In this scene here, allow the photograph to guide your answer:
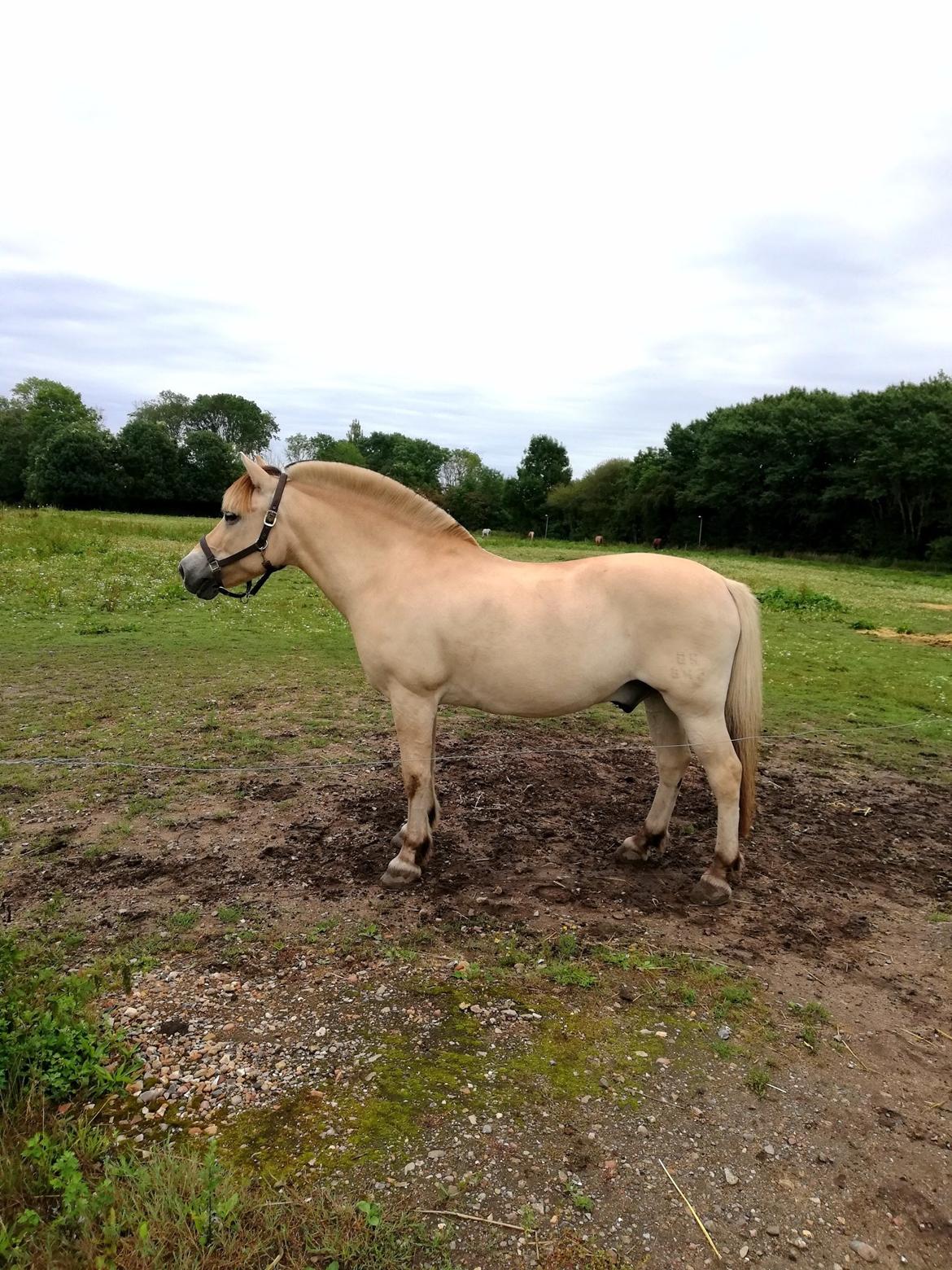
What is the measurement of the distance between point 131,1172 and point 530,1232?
1331 mm

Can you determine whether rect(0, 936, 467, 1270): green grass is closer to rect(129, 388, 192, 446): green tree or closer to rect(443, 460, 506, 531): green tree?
rect(443, 460, 506, 531): green tree

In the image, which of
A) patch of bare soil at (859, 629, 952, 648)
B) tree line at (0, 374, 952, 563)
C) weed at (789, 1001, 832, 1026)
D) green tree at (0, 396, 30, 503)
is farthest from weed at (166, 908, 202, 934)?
green tree at (0, 396, 30, 503)

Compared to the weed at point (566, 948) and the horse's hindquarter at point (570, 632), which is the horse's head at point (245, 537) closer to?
the horse's hindquarter at point (570, 632)

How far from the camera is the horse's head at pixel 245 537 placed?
4.50 m

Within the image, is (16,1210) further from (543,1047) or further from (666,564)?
(666,564)

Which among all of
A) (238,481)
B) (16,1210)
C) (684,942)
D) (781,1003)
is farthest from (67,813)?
(781,1003)

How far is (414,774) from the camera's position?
459 centimetres

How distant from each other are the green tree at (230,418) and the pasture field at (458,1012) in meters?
90.4

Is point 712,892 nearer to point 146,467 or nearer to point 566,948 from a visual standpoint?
point 566,948

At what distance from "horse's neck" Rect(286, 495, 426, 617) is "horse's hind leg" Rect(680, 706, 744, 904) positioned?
211cm

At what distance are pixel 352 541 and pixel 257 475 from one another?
0.71 m

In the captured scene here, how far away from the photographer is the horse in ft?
14.1

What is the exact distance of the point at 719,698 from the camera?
4.38m

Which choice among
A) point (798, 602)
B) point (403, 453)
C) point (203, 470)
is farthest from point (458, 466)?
point (798, 602)
